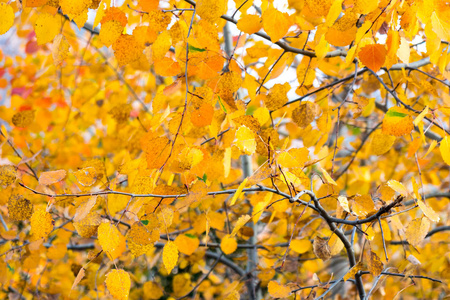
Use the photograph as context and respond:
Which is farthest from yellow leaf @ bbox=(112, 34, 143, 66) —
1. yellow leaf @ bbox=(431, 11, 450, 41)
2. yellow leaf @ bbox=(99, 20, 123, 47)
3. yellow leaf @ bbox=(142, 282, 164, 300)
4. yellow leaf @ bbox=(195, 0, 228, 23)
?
yellow leaf @ bbox=(142, 282, 164, 300)

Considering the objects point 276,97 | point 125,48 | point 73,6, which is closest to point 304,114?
point 276,97

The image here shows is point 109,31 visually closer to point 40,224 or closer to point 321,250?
point 40,224

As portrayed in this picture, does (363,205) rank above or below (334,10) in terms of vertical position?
below

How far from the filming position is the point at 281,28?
0.66 meters

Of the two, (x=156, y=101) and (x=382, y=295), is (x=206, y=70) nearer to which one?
(x=156, y=101)

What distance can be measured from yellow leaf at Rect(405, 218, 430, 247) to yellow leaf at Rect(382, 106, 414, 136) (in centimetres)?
17

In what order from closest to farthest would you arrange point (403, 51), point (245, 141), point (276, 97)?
point (245, 141) < point (403, 51) < point (276, 97)

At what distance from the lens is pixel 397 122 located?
724 millimetres

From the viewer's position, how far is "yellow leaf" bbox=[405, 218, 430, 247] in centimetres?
65

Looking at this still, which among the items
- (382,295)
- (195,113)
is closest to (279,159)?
(195,113)

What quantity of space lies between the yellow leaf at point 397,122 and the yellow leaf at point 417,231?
165mm

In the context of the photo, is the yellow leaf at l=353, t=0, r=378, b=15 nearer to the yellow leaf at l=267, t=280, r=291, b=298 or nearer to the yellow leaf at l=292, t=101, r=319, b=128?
the yellow leaf at l=292, t=101, r=319, b=128

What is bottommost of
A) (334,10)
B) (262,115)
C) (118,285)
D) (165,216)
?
(118,285)

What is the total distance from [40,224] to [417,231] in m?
0.61
